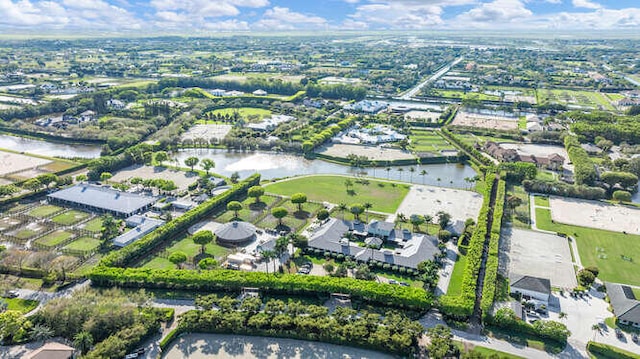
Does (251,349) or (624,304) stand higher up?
(624,304)

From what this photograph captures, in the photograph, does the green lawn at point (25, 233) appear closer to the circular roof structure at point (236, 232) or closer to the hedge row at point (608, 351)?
the circular roof structure at point (236, 232)

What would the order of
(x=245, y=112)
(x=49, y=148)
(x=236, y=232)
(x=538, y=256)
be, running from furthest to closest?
(x=245, y=112) → (x=49, y=148) → (x=236, y=232) → (x=538, y=256)

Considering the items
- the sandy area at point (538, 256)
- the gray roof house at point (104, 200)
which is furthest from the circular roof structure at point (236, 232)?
the sandy area at point (538, 256)

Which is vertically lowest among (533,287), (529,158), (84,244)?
(84,244)

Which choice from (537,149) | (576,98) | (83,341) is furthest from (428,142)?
(83,341)

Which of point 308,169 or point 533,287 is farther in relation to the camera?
point 308,169

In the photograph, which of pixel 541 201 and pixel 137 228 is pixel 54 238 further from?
pixel 541 201

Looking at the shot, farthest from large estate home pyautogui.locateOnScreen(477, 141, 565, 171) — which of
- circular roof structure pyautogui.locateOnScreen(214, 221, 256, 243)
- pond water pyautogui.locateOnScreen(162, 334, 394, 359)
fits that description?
pond water pyautogui.locateOnScreen(162, 334, 394, 359)
